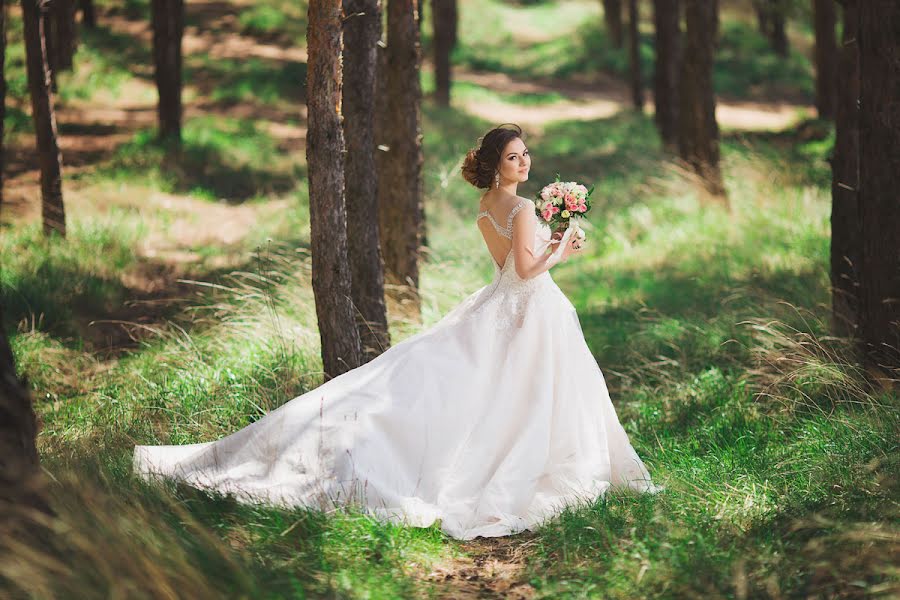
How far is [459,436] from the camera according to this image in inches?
193

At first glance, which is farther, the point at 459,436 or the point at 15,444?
the point at 459,436

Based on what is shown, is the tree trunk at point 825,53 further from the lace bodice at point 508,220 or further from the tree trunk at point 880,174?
the lace bodice at point 508,220

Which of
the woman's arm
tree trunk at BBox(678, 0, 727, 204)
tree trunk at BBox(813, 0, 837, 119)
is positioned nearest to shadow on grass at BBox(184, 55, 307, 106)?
tree trunk at BBox(678, 0, 727, 204)

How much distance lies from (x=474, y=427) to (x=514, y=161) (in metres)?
1.57

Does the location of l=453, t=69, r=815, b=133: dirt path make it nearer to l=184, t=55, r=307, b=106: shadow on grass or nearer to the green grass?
the green grass

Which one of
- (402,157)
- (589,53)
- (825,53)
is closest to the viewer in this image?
(402,157)

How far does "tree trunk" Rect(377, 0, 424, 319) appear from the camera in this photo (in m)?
8.70

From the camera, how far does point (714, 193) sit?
1197cm

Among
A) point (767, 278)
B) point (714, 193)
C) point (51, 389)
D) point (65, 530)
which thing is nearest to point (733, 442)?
point (767, 278)

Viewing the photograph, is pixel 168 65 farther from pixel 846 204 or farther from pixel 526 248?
pixel 526 248

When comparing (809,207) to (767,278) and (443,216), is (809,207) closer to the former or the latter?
(767,278)

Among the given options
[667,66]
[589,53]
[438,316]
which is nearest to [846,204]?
[438,316]

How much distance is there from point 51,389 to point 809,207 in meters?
8.03

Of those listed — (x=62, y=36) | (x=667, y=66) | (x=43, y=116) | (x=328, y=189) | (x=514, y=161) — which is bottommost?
(x=328, y=189)
